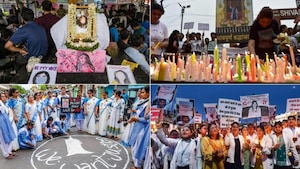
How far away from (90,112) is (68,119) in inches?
4.9

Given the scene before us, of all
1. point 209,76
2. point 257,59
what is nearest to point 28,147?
point 209,76

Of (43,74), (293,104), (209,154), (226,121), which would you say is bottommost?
(209,154)

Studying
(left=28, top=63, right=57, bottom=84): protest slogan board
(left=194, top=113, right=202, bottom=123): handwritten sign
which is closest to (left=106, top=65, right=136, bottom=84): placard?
(left=28, top=63, right=57, bottom=84): protest slogan board

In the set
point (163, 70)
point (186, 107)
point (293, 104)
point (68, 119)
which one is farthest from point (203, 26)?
point (68, 119)

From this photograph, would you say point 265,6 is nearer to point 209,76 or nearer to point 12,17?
point 209,76

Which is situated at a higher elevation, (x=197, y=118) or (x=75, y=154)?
(x=197, y=118)

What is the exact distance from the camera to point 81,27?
221 centimetres

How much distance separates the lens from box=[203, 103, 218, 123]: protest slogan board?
227 centimetres

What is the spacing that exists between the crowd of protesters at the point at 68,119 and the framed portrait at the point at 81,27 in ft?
0.84

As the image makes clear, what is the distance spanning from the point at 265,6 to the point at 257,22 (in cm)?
10

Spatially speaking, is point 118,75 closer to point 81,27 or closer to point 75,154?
point 81,27

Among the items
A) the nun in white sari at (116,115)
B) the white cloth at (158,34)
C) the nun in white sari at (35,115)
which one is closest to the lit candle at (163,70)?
the white cloth at (158,34)

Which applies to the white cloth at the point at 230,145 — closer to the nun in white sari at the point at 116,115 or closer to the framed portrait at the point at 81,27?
the nun in white sari at the point at 116,115

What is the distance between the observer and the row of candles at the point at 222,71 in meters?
2.19
